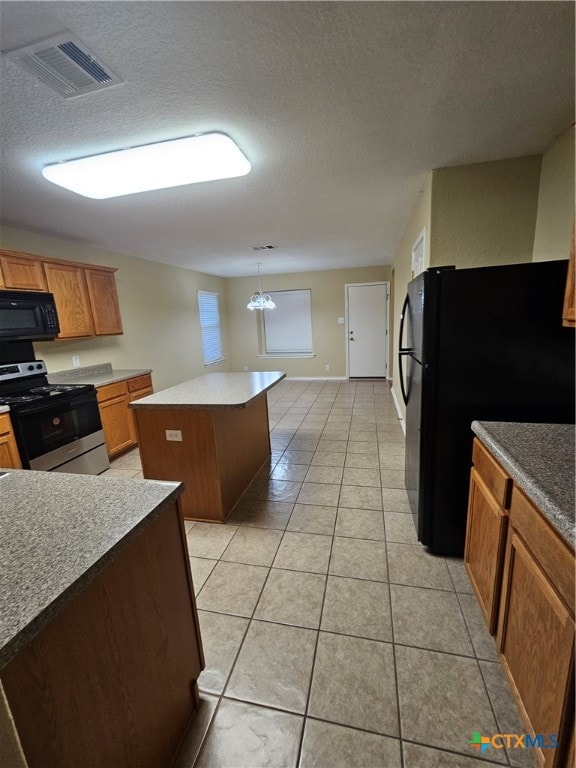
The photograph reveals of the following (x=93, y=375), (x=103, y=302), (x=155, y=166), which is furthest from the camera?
(x=93, y=375)

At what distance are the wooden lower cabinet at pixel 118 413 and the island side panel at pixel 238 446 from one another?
4.03 ft

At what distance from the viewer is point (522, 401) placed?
157 cm

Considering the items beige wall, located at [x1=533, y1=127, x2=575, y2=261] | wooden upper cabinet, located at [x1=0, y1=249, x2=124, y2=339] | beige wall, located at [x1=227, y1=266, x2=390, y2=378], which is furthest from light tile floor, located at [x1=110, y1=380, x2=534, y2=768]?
beige wall, located at [x1=227, y1=266, x2=390, y2=378]

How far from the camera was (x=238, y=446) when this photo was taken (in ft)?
8.55

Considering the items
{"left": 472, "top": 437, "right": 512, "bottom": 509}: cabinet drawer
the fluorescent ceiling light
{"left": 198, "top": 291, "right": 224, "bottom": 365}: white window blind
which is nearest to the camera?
{"left": 472, "top": 437, "right": 512, "bottom": 509}: cabinet drawer

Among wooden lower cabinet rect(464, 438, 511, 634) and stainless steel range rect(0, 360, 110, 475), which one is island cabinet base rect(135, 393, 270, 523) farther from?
wooden lower cabinet rect(464, 438, 511, 634)

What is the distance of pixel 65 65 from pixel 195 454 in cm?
199

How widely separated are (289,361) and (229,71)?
5.99m

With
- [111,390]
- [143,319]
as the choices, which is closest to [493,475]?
[111,390]

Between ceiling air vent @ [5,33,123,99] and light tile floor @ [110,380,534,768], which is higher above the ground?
ceiling air vent @ [5,33,123,99]

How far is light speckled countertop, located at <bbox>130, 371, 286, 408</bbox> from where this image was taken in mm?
2133

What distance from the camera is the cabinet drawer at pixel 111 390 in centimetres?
328

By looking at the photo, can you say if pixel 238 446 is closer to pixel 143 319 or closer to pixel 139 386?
pixel 139 386

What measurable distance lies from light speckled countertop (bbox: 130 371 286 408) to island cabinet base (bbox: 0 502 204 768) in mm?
1102
